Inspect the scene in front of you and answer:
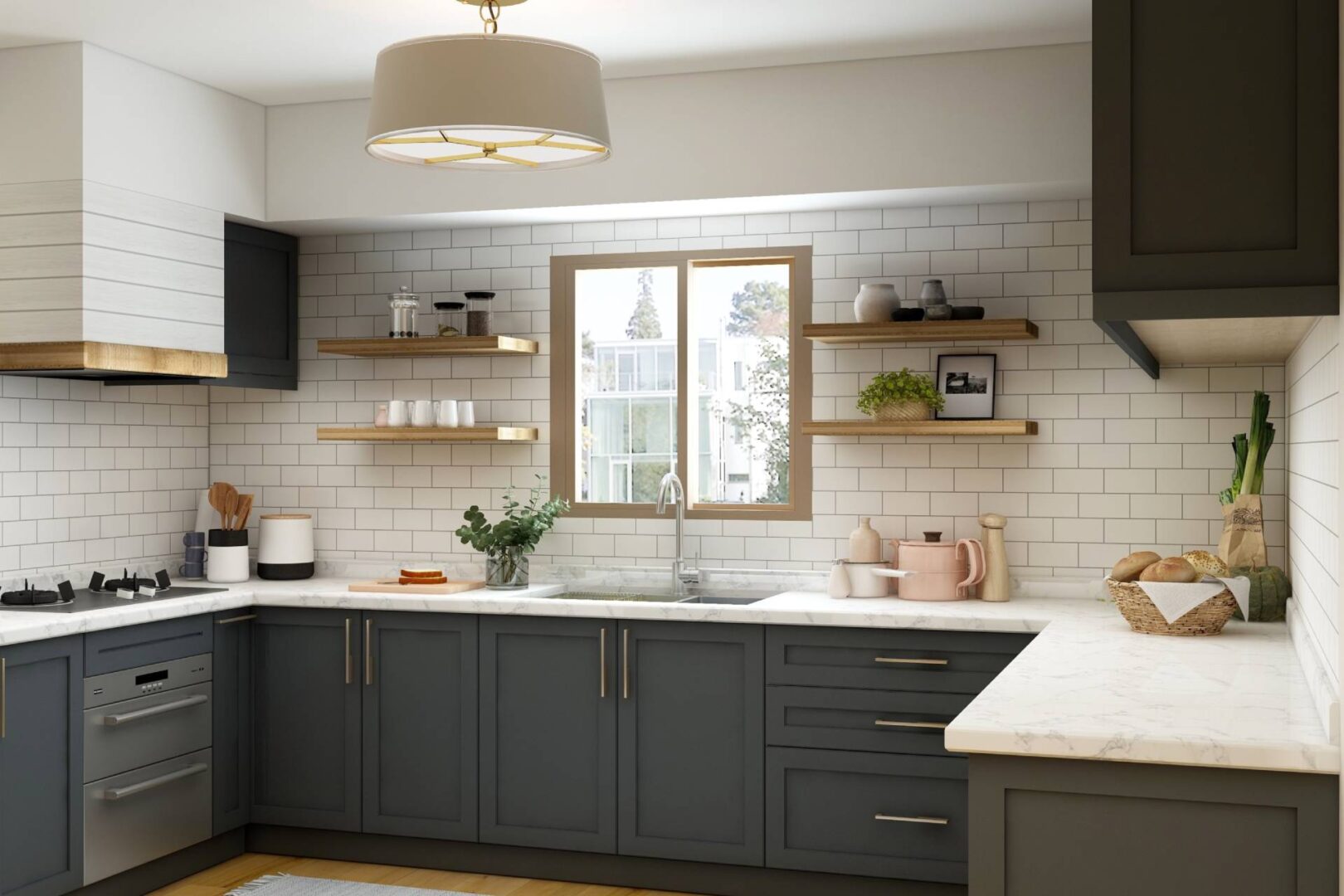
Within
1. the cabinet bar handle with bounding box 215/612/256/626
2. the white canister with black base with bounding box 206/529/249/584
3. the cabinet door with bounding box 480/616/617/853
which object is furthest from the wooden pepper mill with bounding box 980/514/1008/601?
the white canister with black base with bounding box 206/529/249/584

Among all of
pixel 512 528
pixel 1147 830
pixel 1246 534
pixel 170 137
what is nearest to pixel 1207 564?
pixel 1246 534

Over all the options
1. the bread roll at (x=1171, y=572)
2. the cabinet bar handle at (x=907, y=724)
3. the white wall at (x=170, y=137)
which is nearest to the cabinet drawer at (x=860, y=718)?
the cabinet bar handle at (x=907, y=724)

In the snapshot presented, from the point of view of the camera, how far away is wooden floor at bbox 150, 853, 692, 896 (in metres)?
4.43

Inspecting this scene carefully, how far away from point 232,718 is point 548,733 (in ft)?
3.72

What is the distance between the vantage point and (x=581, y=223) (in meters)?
5.11

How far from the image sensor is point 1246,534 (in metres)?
3.94

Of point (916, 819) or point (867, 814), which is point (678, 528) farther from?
point (916, 819)

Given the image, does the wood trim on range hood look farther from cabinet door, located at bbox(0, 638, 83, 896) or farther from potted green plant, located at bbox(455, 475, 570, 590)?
potted green plant, located at bbox(455, 475, 570, 590)

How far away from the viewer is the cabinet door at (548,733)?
14.6 ft

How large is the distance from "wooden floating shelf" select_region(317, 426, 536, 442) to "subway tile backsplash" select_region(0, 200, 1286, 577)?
0.64 feet

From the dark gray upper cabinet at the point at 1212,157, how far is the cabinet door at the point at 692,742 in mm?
2228

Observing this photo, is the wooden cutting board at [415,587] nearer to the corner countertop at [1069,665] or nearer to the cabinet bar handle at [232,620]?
the corner countertop at [1069,665]

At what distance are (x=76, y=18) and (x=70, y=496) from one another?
5.60ft

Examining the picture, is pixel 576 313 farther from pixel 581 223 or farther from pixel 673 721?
pixel 673 721
